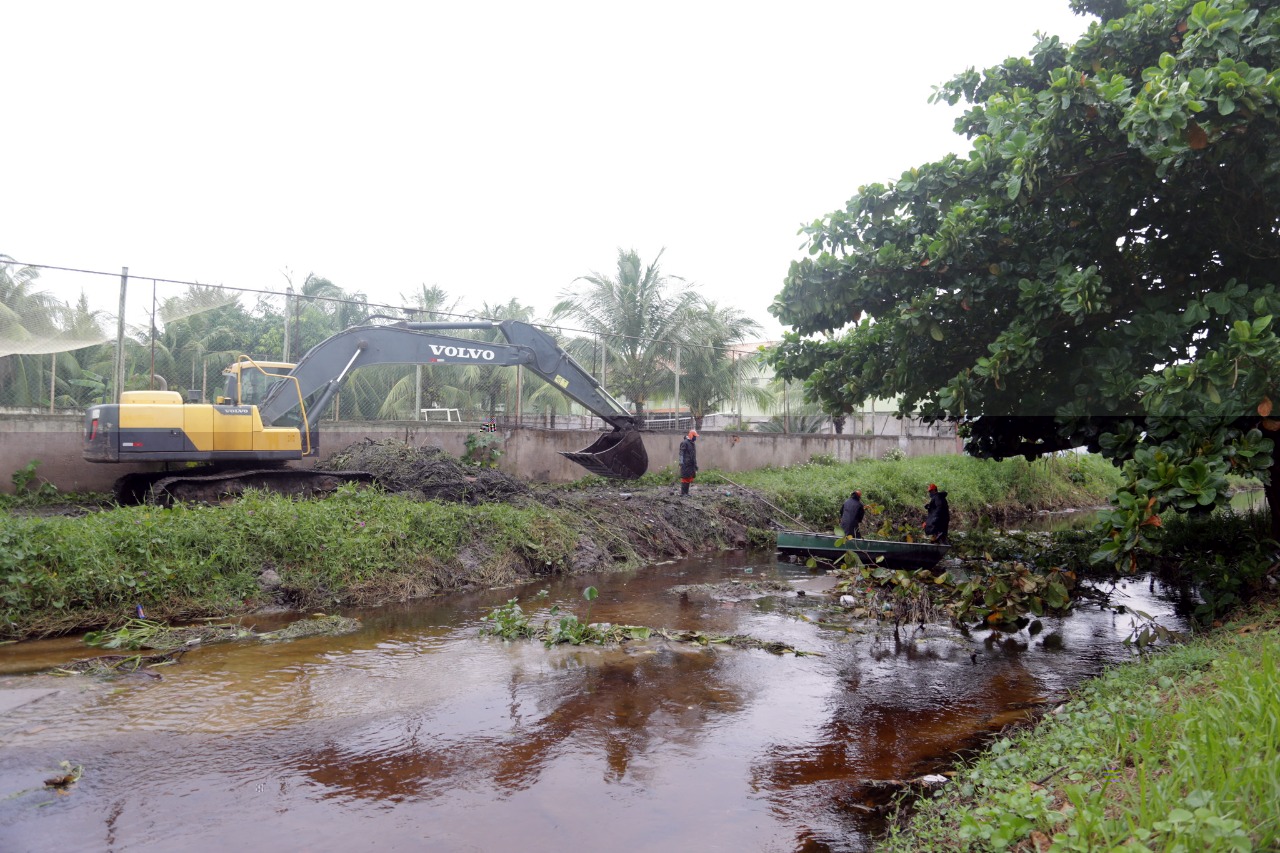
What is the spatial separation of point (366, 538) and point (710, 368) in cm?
1416

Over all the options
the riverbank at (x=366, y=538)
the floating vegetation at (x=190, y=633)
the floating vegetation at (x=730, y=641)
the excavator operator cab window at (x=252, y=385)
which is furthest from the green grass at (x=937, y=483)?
the floating vegetation at (x=190, y=633)

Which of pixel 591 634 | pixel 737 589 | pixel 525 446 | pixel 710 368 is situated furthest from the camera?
pixel 710 368

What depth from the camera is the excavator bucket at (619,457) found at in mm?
16125

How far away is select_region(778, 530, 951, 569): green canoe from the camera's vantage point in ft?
40.9

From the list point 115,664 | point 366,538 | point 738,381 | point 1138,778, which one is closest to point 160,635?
point 115,664

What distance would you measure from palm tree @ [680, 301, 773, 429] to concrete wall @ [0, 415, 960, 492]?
156 cm

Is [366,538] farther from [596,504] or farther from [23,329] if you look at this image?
[23,329]

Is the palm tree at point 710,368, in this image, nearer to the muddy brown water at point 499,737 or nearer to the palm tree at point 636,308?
the palm tree at point 636,308

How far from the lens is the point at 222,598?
9727mm

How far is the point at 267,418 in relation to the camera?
43.5 feet

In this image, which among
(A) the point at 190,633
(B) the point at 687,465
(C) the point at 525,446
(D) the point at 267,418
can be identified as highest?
(D) the point at 267,418

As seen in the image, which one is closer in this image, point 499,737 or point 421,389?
point 499,737

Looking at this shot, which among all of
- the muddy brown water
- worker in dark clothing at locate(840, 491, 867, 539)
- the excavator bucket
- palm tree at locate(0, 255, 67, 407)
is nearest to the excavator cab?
palm tree at locate(0, 255, 67, 407)

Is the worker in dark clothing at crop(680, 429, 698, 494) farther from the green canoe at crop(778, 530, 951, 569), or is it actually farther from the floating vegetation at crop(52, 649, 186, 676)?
the floating vegetation at crop(52, 649, 186, 676)
